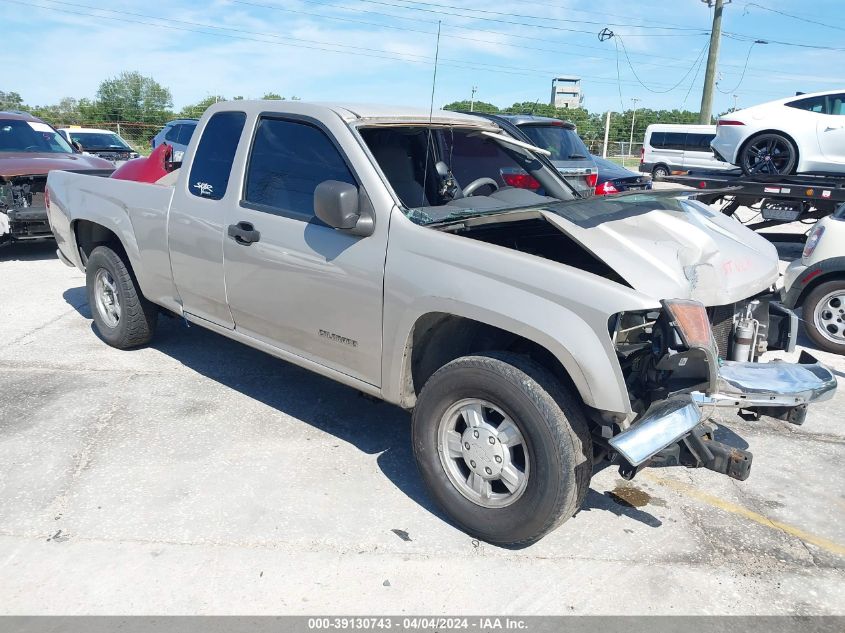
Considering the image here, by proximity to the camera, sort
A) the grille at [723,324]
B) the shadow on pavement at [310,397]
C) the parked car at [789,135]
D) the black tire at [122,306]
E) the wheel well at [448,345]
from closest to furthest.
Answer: the wheel well at [448,345], the grille at [723,324], the shadow on pavement at [310,397], the black tire at [122,306], the parked car at [789,135]

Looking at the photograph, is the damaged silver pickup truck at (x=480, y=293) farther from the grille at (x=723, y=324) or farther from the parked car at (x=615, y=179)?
the parked car at (x=615, y=179)

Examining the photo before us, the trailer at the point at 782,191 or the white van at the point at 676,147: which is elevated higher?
the white van at the point at 676,147

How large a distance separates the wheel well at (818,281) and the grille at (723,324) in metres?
3.12

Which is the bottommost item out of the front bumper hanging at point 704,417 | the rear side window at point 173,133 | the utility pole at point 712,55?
the front bumper hanging at point 704,417

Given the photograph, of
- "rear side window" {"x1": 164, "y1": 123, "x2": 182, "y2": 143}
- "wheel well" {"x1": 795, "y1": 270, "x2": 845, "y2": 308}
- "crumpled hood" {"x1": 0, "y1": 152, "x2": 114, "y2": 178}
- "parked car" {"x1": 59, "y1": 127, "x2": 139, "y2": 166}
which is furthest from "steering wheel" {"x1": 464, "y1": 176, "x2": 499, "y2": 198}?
"parked car" {"x1": 59, "y1": 127, "x2": 139, "y2": 166}

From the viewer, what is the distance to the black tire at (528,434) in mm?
2871

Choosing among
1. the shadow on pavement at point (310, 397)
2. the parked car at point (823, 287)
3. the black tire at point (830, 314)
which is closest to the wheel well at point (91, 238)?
the shadow on pavement at point (310, 397)

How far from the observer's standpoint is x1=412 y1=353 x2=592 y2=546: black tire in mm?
2871

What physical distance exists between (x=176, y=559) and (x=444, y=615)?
1.22m

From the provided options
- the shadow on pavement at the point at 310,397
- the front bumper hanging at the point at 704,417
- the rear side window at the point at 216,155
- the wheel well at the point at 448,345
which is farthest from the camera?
the rear side window at the point at 216,155

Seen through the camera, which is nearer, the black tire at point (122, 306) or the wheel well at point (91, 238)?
the black tire at point (122, 306)

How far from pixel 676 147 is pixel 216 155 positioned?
86.0 feet

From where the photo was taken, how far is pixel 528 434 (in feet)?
9.63

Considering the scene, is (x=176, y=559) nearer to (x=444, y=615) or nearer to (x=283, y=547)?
(x=283, y=547)
